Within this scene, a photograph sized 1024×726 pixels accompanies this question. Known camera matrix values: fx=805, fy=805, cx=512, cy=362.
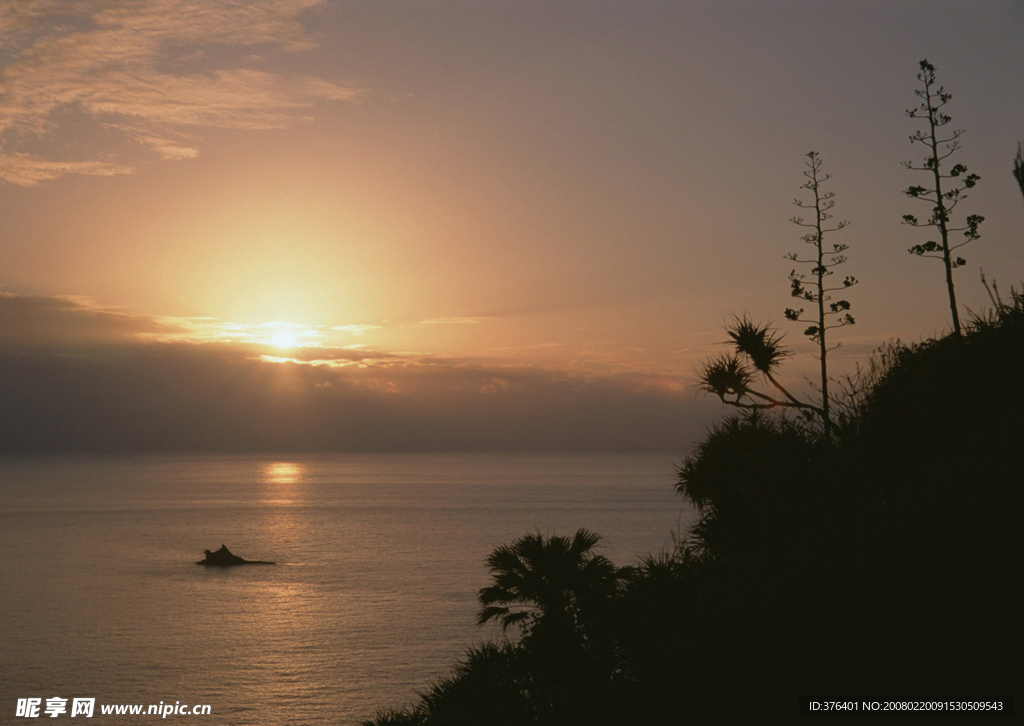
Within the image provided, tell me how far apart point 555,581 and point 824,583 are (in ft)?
31.9

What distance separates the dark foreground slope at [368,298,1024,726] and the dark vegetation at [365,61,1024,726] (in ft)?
0.14

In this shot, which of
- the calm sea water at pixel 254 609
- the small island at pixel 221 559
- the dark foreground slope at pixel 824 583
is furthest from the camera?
the small island at pixel 221 559

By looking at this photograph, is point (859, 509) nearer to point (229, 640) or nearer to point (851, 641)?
point (851, 641)

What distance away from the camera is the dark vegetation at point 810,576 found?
48.4 feet

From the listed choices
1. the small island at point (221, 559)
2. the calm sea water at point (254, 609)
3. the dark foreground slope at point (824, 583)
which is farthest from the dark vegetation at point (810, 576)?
the small island at point (221, 559)

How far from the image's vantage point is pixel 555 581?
25109mm

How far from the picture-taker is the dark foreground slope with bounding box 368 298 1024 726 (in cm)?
1470

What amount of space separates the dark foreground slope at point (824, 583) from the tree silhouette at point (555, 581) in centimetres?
10

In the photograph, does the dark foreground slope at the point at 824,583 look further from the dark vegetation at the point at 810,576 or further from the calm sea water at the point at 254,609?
the calm sea water at the point at 254,609

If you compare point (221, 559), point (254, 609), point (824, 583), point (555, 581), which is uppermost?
point (824, 583)

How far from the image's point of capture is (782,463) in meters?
22.6

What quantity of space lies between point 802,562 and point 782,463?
4.89 m

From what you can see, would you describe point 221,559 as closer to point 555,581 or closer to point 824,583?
point 555,581

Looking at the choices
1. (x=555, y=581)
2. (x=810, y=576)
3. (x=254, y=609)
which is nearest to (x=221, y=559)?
(x=254, y=609)
